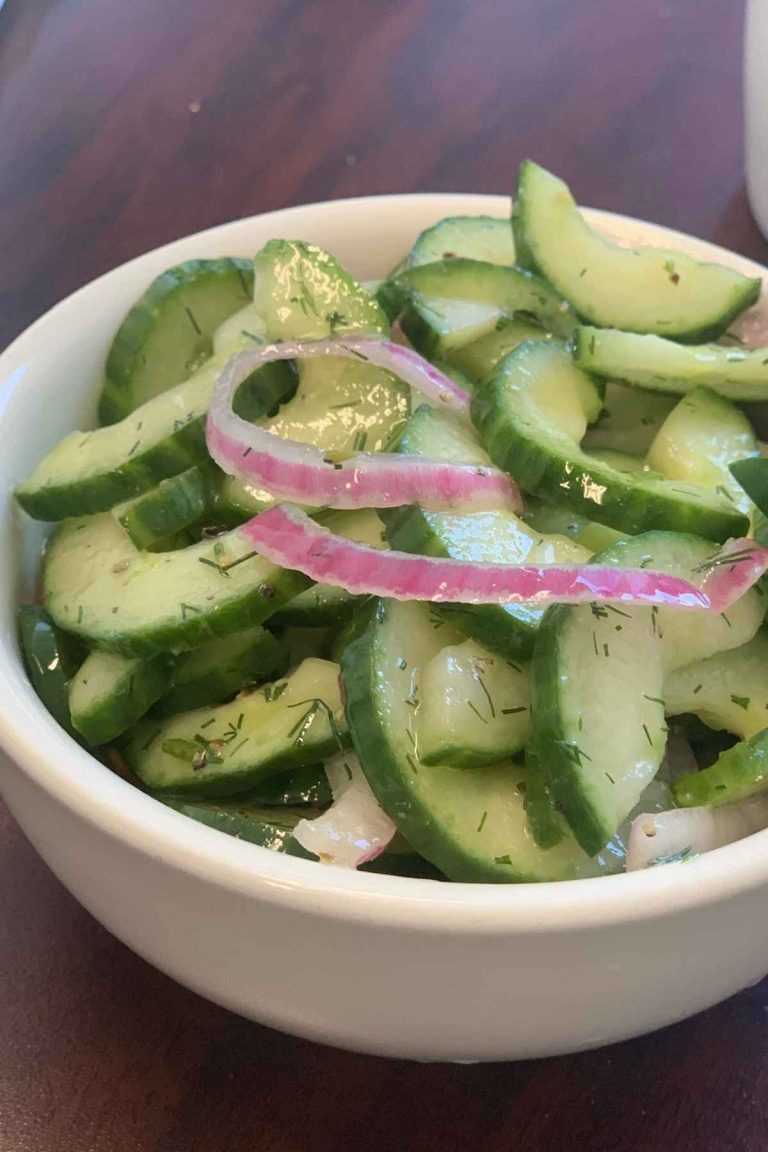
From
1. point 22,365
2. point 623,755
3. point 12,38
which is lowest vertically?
point 623,755

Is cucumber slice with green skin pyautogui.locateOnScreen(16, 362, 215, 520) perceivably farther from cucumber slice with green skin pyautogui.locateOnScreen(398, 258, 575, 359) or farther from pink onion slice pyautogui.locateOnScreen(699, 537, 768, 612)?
pink onion slice pyautogui.locateOnScreen(699, 537, 768, 612)

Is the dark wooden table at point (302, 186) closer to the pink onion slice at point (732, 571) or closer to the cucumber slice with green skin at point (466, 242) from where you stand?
the pink onion slice at point (732, 571)

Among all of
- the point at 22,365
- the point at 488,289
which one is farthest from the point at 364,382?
the point at 22,365

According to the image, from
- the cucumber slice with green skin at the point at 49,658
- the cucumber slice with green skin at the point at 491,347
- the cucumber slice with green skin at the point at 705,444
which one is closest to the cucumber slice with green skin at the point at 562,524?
the cucumber slice with green skin at the point at 705,444

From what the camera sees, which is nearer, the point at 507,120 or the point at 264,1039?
the point at 264,1039

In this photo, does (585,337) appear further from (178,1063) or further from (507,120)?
(507,120)

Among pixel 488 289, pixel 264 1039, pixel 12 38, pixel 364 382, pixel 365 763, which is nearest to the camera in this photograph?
pixel 365 763

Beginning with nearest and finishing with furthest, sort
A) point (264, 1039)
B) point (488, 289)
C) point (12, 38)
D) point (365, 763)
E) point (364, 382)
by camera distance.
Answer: point (365, 763), point (264, 1039), point (364, 382), point (488, 289), point (12, 38)
